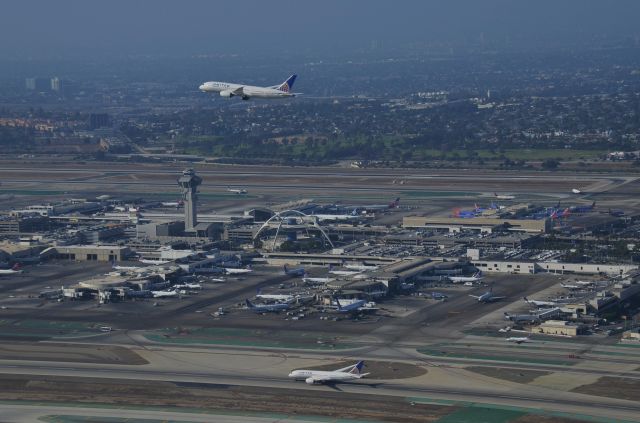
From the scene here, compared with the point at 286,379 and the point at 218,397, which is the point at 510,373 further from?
the point at 218,397

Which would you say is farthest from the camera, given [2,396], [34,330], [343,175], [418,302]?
[343,175]

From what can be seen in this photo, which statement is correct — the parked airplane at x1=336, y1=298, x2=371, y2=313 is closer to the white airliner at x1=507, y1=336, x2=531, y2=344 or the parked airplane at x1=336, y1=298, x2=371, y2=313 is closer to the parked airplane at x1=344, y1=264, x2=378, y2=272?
the white airliner at x1=507, y1=336, x2=531, y2=344

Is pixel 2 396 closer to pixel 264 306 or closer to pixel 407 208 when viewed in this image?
pixel 264 306

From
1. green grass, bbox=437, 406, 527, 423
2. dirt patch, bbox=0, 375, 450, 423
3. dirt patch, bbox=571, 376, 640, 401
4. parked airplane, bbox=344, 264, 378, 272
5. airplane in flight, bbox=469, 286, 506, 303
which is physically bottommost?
green grass, bbox=437, 406, 527, 423

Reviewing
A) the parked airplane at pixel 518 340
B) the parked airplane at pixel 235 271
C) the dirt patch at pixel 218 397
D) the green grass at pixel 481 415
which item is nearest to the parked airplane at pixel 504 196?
the parked airplane at pixel 235 271

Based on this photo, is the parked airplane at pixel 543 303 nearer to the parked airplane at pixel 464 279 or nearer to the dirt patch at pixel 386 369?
the parked airplane at pixel 464 279

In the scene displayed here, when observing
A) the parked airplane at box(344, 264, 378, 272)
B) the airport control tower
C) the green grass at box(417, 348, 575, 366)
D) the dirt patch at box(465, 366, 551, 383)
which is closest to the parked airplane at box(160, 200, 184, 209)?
the airport control tower

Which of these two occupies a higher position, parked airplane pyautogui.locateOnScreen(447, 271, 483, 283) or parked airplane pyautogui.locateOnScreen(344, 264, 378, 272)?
parked airplane pyautogui.locateOnScreen(344, 264, 378, 272)

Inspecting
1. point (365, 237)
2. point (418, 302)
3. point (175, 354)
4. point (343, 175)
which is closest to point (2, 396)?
point (175, 354)
